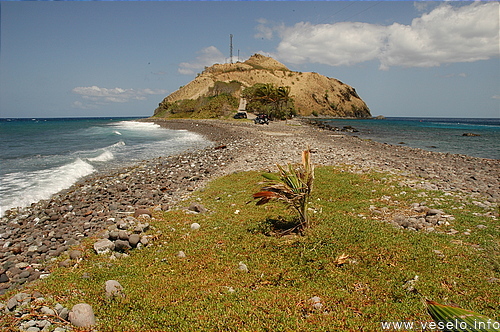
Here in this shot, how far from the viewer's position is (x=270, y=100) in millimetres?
64500

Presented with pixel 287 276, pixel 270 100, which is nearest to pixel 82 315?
pixel 287 276

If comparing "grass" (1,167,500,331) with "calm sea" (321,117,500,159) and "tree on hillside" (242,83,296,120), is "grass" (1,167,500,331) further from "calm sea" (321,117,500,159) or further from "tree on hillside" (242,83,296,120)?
"tree on hillside" (242,83,296,120)

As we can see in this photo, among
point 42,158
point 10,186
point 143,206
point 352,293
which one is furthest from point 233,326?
point 42,158

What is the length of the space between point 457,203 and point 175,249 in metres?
8.28

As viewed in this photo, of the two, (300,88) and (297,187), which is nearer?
(297,187)

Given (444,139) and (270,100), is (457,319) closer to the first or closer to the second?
(444,139)

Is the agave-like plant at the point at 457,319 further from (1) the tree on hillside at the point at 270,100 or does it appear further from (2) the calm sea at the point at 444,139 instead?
(1) the tree on hillside at the point at 270,100

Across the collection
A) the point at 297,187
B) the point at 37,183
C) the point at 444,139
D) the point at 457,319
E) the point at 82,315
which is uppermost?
the point at 457,319

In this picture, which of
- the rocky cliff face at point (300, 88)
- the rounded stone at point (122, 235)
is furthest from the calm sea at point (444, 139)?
the rocky cliff face at point (300, 88)

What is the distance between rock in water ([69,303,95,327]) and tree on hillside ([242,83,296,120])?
2355 inches

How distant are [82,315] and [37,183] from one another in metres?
15.0

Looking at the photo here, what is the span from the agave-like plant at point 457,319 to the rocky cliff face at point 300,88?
4804 inches

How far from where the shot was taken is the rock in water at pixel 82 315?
4024 mm

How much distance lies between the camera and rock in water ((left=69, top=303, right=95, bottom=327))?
402 centimetres
